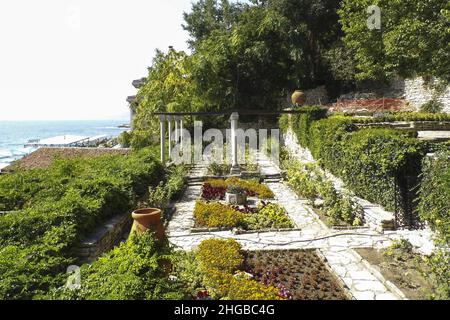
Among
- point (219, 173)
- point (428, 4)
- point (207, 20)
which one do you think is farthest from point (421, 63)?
point (207, 20)

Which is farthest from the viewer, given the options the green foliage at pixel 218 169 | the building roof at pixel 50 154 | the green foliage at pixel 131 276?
the building roof at pixel 50 154

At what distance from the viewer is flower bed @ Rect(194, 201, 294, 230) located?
8398 mm

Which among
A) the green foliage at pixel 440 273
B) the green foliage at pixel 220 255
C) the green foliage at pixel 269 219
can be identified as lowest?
the green foliage at pixel 269 219

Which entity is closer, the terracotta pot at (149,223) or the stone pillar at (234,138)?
the terracotta pot at (149,223)

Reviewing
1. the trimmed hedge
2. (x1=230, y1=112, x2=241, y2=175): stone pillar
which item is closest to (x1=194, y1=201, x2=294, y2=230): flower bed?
the trimmed hedge

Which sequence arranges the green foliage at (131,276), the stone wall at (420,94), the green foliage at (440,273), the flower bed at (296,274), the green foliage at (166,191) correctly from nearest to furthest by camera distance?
the green foliage at (131,276) → the green foliage at (440,273) → the flower bed at (296,274) → the green foliage at (166,191) → the stone wall at (420,94)

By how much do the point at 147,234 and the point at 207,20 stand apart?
32.1 metres

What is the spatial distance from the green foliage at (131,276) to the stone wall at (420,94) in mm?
21155

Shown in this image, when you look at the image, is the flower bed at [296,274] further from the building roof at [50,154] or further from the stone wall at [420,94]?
the stone wall at [420,94]

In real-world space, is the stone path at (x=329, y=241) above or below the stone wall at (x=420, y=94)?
below

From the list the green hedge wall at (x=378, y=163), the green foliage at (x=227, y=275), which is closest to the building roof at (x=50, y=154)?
the green hedge wall at (x=378, y=163)

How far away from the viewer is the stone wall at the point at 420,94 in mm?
20317

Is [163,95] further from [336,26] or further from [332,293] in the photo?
[332,293]

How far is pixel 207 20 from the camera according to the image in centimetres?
3362
